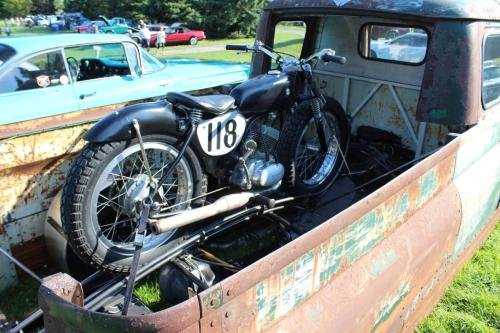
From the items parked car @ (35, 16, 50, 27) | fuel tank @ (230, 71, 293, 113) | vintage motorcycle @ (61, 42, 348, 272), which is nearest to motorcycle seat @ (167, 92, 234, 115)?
vintage motorcycle @ (61, 42, 348, 272)

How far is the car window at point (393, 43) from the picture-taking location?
404 cm

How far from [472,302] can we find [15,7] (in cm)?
5611

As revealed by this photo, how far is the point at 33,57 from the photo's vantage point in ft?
17.3

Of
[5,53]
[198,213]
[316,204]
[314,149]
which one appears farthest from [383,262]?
[5,53]

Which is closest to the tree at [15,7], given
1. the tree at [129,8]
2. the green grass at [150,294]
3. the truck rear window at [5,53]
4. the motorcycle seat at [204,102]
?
the tree at [129,8]

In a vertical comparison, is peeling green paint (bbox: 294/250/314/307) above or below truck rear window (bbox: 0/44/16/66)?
below

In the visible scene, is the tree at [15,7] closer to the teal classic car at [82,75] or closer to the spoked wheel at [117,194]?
the teal classic car at [82,75]

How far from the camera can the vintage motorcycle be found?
98.2 inches

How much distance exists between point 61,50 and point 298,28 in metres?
2.91

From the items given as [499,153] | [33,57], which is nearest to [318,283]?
[499,153]

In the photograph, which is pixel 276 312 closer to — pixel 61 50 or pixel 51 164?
pixel 51 164

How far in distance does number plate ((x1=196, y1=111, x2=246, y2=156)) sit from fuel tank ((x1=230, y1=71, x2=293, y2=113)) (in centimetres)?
12

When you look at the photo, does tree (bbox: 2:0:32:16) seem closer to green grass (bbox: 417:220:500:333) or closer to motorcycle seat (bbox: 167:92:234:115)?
motorcycle seat (bbox: 167:92:234:115)

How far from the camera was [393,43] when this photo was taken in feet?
13.9
